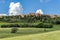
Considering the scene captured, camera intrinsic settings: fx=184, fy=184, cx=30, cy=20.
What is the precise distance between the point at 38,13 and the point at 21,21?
12.1 feet

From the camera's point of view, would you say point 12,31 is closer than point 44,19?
Yes

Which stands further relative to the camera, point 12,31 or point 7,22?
point 7,22

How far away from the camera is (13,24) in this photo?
2816 centimetres

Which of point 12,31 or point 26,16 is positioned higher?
point 26,16

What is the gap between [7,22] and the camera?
29797 mm

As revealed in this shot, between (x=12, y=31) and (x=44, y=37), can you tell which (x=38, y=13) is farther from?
(x=44, y=37)

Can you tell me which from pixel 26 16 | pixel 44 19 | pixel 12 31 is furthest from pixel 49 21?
pixel 12 31

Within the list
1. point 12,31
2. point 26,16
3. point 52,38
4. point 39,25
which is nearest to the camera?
point 52,38

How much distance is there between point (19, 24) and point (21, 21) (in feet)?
7.20

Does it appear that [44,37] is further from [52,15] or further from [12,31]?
[52,15]

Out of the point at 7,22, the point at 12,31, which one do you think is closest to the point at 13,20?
the point at 7,22

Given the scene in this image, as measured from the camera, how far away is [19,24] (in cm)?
2803

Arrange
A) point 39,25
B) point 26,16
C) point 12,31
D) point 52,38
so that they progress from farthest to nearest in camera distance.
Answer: point 26,16 → point 39,25 → point 12,31 → point 52,38

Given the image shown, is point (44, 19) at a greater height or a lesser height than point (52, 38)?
greater
